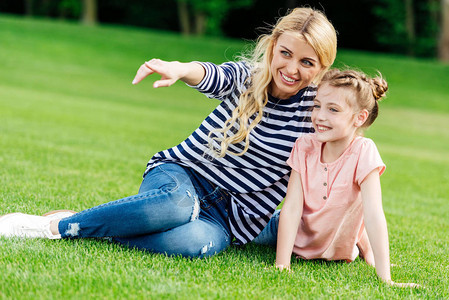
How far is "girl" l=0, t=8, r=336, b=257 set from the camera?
10.5 ft

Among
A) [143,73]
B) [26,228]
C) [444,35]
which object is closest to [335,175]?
[143,73]

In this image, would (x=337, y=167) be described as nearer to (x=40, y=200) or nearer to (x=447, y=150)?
(x=40, y=200)

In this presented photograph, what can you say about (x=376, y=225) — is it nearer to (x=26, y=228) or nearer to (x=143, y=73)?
(x=143, y=73)

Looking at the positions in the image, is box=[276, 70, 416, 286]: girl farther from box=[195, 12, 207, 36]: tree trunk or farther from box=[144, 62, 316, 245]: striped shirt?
box=[195, 12, 207, 36]: tree trunk

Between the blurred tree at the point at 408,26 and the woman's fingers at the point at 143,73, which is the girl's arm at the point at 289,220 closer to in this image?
the woman's fingers at the point at 143,73

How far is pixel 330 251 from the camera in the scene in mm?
3393

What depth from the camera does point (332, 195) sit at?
3.28m

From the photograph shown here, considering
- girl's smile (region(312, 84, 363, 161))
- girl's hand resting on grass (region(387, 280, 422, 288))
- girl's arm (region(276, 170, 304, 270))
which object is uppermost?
girl's smile (region(312, 84, 363, 161))

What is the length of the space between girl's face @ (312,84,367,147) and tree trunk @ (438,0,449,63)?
2374 cm

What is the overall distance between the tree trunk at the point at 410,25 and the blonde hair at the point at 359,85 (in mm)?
30768

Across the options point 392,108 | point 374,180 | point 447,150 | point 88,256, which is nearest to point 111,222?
point 88,256

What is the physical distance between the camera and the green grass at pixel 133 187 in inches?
106

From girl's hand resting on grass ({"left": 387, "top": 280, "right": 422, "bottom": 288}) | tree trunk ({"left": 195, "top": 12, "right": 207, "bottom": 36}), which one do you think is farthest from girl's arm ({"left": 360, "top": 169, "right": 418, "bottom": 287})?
tree trunk ({"left": 195, "top": 12, "right": 207, "bottom": 36})

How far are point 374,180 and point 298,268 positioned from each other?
62 centimetres
